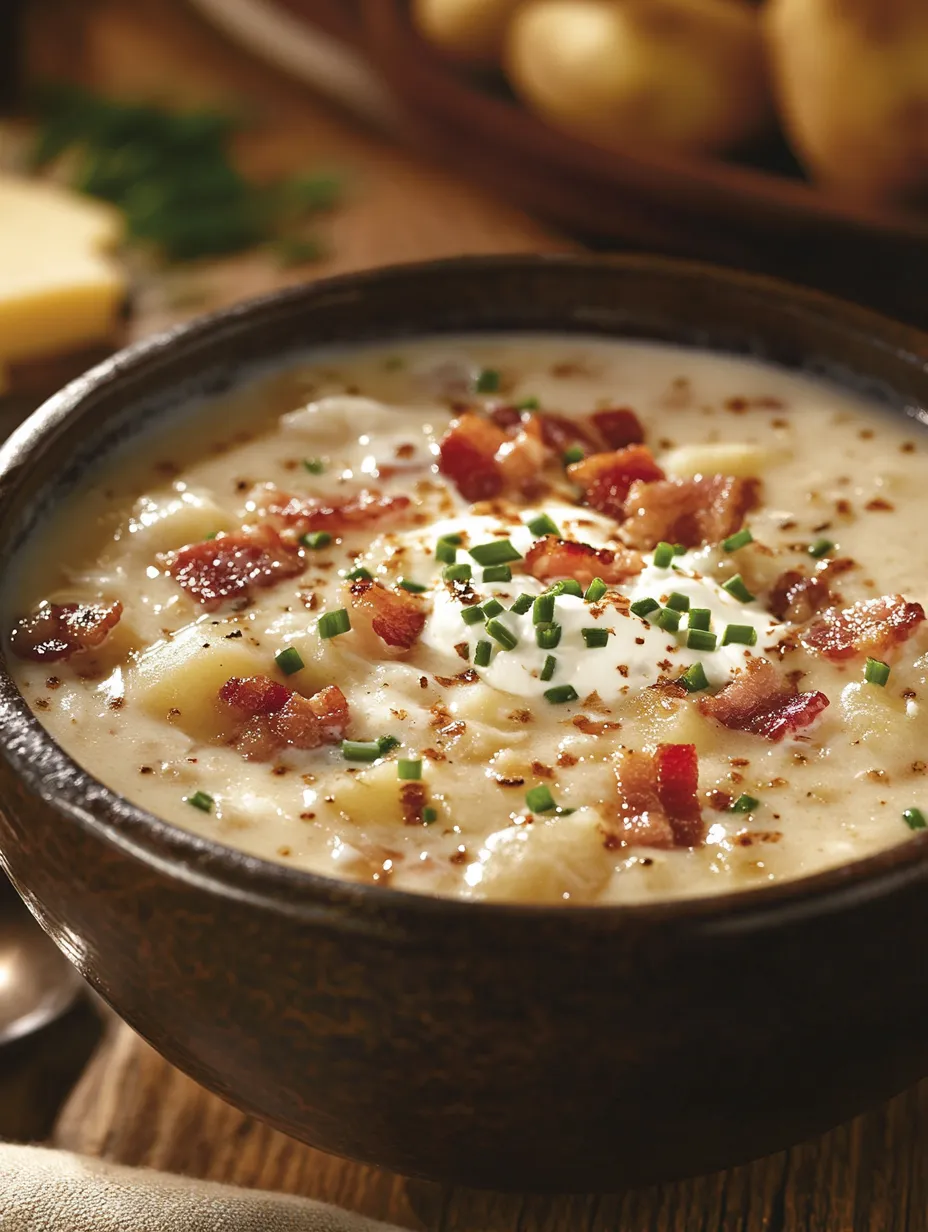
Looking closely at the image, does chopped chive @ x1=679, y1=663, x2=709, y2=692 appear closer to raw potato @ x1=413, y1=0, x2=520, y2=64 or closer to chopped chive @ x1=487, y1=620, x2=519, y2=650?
chopped chive @ x1=487, y1=620, x2=519, y2=650

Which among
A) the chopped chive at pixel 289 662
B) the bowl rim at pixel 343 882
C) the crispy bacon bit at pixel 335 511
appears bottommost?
the crispy bacon bit at pixel 335 511

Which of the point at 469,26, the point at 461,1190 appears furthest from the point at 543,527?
the point at 469,26

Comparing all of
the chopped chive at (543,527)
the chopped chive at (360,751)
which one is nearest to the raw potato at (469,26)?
the chopped chive at (543,527)

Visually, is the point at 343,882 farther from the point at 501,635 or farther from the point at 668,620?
the point at 668,620

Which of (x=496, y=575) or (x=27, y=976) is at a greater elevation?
(x=496, y=575)

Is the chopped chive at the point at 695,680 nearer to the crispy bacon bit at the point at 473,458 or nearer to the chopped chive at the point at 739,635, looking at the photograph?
the chopped chive at the point at 739,635

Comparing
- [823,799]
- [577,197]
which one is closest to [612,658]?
[823,799]
